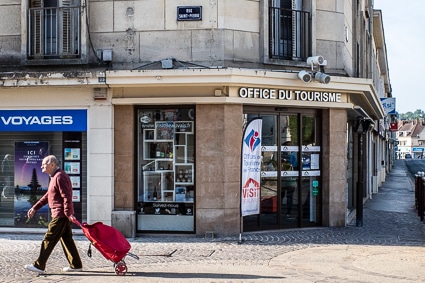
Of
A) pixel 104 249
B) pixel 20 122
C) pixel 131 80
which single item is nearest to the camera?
pixel 104 249

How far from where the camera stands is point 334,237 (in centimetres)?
1343

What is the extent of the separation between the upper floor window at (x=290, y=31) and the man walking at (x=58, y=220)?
20.9 feet

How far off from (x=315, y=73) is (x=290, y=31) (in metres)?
1.48

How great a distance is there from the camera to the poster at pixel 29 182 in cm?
1403

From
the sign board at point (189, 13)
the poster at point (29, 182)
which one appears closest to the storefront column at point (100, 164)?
the poster at point (29, 182)

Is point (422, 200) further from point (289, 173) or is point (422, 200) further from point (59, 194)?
point (59, 194)

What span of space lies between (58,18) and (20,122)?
2.33 metres

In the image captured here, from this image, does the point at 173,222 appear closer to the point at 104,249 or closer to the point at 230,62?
the point at 230,62

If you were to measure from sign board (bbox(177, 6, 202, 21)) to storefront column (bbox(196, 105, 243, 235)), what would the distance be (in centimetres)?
180

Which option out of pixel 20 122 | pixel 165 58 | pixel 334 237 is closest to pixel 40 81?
pixel 20 122

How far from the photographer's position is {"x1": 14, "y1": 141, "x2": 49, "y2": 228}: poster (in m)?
14.0

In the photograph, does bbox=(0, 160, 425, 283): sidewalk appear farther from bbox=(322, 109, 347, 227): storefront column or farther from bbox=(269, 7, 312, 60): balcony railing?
bbox=(269, 7, 312, 60): balcony railing

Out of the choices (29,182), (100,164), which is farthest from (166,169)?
(29,182)

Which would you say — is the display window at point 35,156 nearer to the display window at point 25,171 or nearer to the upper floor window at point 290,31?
the display window at point 25,171
